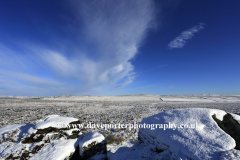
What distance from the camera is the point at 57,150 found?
4.27m

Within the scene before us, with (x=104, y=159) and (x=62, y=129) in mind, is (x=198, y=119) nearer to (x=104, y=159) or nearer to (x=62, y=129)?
(x=104, y=159)

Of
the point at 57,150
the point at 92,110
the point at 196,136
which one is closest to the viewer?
the point at 196,136

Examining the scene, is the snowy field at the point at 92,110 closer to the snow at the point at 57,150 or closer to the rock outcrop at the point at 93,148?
the rock outcrop at the point at 93,148

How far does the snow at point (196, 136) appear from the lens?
295 cm

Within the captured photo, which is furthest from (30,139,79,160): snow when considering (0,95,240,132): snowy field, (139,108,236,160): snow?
(0,95,240,132): snowy field

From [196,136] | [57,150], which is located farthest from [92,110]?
[196,136]

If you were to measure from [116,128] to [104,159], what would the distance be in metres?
5.01

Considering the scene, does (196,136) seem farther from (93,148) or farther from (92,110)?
(92,110)

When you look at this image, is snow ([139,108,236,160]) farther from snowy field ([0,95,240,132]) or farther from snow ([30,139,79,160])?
snowy field ([0,95,240,132])

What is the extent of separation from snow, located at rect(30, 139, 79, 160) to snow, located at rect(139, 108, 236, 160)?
3.54 metres

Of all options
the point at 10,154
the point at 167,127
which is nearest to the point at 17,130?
the point at 10,154

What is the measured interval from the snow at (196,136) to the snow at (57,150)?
3.54m

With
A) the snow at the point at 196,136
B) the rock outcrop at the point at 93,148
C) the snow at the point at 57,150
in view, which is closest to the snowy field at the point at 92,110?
the rock outcrop at the point at 93,148

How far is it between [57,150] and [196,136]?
504 centimetres
